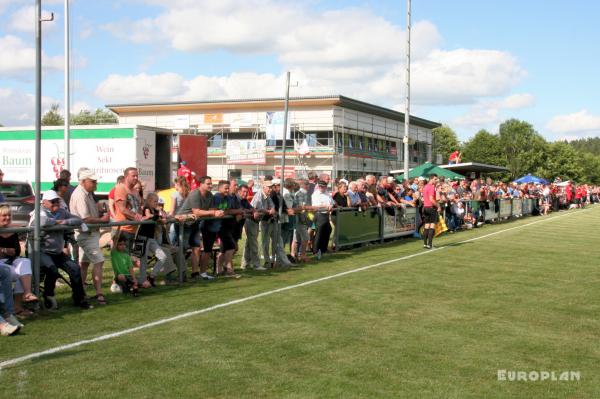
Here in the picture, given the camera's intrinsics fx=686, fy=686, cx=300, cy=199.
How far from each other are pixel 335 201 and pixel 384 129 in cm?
5634

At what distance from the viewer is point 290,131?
64125mm

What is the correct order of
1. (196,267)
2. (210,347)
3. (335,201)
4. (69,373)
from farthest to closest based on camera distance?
(335,201) → (196,267) → (210,347) → (69,373)

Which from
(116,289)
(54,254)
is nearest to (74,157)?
(116,289)

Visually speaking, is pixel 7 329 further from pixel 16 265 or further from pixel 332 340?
pixel 332 340

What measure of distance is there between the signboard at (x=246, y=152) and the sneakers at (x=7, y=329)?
177 feet

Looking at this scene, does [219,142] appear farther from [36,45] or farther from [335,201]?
[36,45]

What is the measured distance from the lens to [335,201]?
58.4 ft

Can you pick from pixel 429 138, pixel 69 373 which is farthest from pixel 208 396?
pixel 429 138

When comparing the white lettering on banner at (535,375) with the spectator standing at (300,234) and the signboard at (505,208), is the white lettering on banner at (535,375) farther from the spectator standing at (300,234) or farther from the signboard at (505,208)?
the signboard at (505,208)

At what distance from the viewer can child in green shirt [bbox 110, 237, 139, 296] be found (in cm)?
1045

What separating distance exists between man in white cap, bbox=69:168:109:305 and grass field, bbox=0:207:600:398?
0.51m

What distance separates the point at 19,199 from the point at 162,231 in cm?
980

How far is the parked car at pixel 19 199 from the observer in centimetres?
1927

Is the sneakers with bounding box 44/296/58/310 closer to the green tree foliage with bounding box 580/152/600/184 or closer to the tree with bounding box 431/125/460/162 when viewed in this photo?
the tree with bounding box 431/125/460/162
